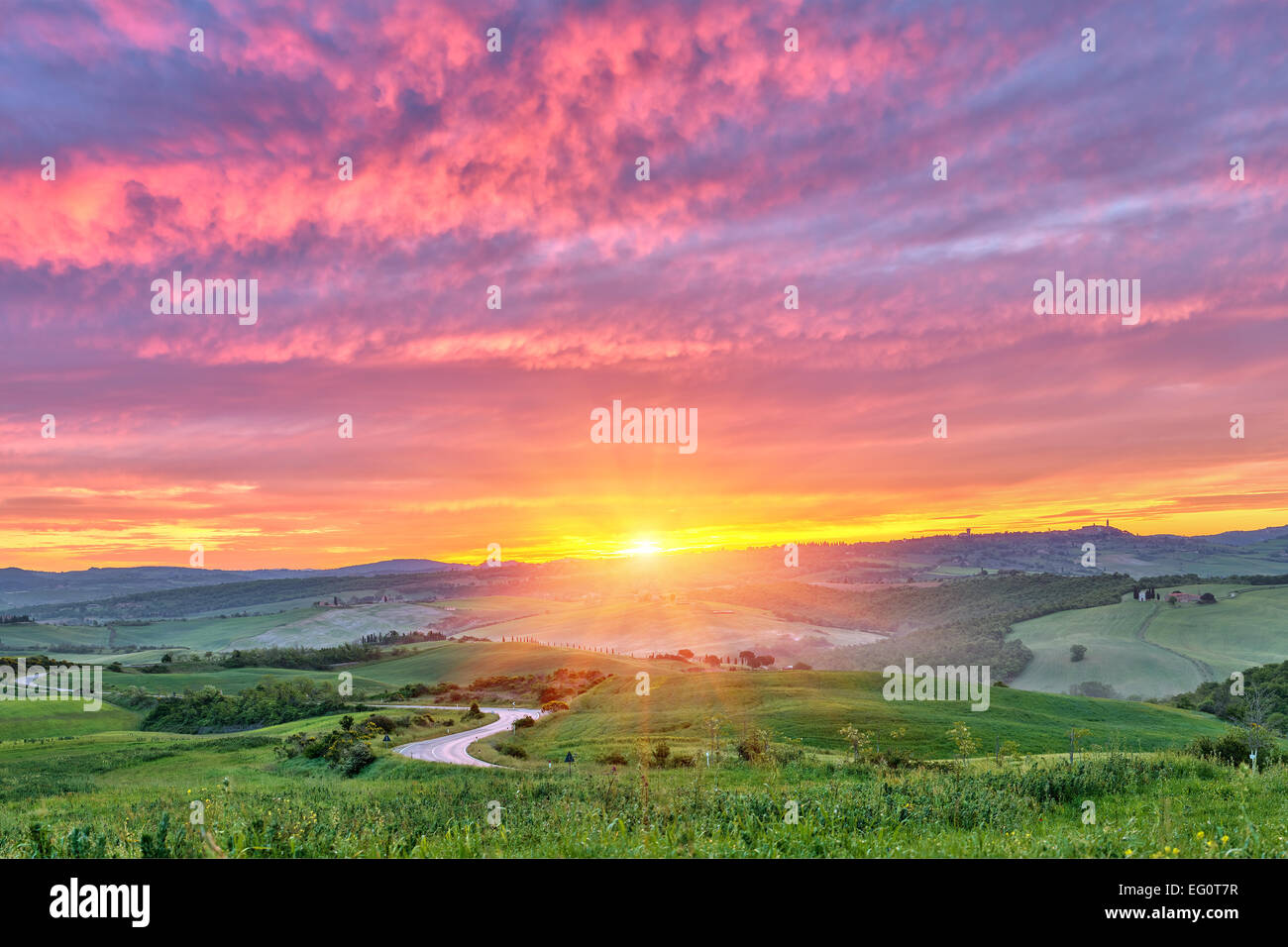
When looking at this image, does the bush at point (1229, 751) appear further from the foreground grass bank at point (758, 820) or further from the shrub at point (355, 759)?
the shrub at point (355, 759)

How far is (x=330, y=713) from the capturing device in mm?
116000

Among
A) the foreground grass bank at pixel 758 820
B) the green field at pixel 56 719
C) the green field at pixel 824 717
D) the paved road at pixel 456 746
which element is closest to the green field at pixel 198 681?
the green field at pixel 56 719

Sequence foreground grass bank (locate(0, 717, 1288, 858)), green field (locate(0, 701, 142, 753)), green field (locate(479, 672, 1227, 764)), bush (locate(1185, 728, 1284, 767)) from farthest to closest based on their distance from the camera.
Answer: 1. green field (locate(0, 701, 142, 753))
2. green field (locate(479, 672, 1227, 764))
3. bush (locate(1185, 728, 1284, 767))
4. foreground grass bank (locate(0, 717, 1288, 858))

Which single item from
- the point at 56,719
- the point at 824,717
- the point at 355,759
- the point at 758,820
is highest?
the point at 758,820

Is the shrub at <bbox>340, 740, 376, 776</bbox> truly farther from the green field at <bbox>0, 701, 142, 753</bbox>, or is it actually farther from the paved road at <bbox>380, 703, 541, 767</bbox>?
the green field at <bbox>0, 701, 142, 753</bbox>

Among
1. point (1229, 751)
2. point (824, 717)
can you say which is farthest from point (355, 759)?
point (1229, 751)

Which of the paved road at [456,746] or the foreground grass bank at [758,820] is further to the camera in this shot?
the paved road at [456,746]

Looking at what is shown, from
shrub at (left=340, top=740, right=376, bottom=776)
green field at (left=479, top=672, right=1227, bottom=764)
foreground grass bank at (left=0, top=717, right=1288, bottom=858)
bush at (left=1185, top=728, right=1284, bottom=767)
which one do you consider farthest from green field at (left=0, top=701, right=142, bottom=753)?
bush at (left=1185, top=728, right=1284, bottom=767)

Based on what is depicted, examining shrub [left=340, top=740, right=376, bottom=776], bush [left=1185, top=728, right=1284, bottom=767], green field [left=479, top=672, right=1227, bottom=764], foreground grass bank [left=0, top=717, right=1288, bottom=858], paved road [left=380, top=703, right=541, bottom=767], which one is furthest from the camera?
green field [left=479, top=672, right=1227, bottom=764]

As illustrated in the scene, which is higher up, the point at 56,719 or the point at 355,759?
the point at 355,759

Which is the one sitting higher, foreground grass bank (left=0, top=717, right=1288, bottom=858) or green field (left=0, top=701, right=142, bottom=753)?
foreground grass bank (left=0, top=717, right=1288, bottom=858)

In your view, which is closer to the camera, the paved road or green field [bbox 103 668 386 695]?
the paved road

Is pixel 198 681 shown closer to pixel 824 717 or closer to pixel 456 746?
pixel 456 746
